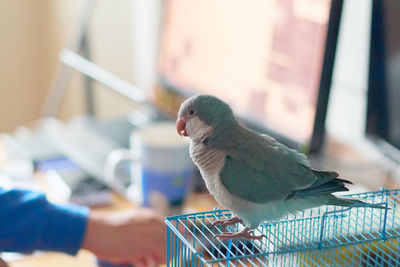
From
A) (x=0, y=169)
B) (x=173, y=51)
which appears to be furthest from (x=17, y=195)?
(x=173, y=51)

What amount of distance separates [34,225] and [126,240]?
157 mm

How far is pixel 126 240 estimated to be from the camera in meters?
1.02

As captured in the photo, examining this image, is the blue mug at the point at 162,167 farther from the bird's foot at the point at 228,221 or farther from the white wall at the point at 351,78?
the bird's foot at the point at 228,221

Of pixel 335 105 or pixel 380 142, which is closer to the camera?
pixel 380 142

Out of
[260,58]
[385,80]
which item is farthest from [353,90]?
[385,80]

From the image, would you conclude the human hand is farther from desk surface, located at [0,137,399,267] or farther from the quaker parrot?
the quaker parrot

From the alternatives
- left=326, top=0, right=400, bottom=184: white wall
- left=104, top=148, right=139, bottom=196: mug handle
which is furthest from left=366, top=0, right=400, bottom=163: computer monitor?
left=104, top=148, right=139, bottom=196: mug handle

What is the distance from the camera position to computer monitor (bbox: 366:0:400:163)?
85 cm

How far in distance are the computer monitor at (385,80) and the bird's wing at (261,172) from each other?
1.30 ft

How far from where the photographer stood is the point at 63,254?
3.46ft

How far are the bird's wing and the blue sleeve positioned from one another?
55 centimetres

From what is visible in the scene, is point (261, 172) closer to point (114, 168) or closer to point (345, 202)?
point (345, 202)

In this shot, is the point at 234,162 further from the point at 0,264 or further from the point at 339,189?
the point at 0,264

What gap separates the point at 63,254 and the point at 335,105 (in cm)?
65
